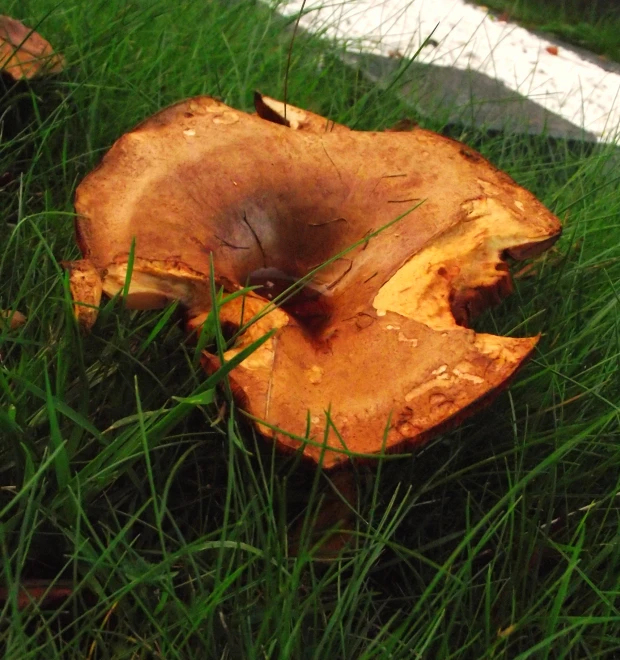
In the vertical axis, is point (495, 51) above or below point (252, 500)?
above

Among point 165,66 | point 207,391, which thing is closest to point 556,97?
point 165,66

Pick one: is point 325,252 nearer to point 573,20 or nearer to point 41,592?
point 41,592

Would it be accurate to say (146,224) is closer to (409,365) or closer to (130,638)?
(409,365)

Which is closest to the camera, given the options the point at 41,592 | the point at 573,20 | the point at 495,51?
the point at 41,592

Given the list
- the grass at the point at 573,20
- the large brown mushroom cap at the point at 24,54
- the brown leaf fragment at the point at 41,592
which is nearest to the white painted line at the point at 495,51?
the grass at the point at 573,20

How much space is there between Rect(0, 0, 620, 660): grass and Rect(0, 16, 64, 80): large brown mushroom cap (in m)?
0.04

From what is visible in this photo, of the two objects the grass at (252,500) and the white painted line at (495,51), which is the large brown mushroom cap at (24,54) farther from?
the white painted line at (495,51)

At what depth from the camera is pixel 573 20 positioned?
3.56 meters

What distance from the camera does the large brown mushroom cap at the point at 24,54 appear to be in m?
1.24

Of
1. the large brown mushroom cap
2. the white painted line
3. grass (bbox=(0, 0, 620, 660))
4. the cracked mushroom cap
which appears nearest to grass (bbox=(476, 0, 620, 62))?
the white painted line

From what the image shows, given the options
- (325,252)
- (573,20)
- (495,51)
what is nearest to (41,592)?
(325,252)

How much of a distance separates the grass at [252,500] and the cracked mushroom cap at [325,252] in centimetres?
6

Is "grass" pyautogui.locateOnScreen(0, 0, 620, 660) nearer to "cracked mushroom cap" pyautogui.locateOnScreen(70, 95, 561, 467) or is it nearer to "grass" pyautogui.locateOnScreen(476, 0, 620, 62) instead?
"cracked mushroom cap" pyautogui.locateOnScreen(70, 95, 561, 467)

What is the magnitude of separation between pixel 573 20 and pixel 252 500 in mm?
3683
